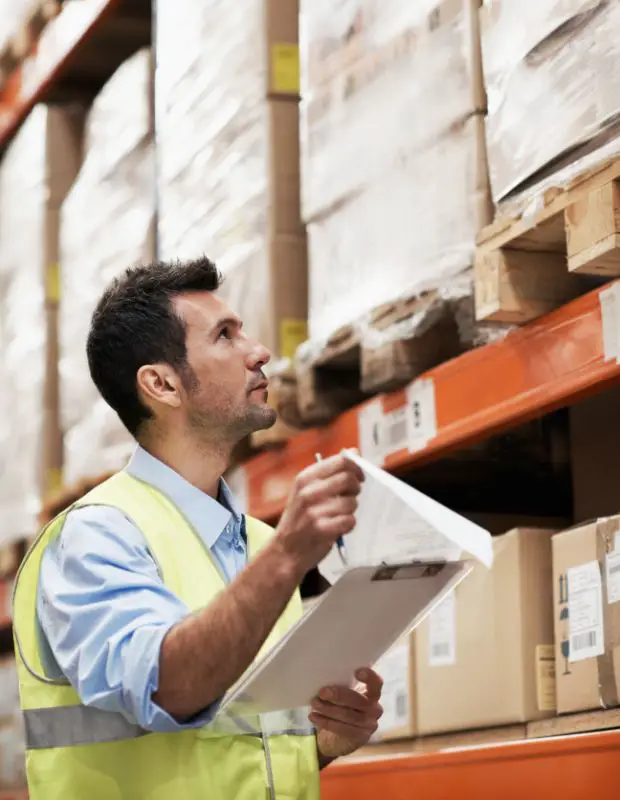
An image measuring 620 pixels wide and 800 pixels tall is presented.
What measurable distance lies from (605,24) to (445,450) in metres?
1.04

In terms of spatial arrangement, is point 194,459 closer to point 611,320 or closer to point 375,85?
point 611,320

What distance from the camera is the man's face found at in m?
2.49

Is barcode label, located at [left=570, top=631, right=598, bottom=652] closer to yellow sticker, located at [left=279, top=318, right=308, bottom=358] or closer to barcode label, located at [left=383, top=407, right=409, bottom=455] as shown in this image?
barcode label, located at [left=383, top=407, right=409, bottom=455]

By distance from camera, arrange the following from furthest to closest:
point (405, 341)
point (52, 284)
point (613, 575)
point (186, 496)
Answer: point (52, 284) → point (405, 341) → point (613, 575) → point (186, 496)

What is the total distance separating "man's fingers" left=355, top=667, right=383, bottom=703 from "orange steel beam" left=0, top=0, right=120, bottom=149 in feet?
12.0

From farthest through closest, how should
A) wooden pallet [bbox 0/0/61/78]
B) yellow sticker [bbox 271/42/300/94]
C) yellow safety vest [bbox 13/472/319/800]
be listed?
wooden pallet [bbox 0/0/61/78] < yellow sticker [bbox 271/42/300/94] < yellow safety vest [bbox 13/472/319/800]

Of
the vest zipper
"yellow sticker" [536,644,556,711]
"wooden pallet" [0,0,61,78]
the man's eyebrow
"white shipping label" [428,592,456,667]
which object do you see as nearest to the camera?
the vest zipper

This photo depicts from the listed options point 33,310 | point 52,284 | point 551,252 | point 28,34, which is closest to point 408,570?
point 551,252

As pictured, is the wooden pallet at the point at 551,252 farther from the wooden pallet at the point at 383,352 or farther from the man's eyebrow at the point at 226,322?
the man's eyebrow at the point at 226,322

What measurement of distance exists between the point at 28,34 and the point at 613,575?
14.9ft

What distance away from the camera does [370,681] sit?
7.61 ft

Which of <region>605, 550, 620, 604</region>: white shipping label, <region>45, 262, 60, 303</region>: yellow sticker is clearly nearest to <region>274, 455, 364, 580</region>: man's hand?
<region>605, 550, 620, 604</region>: white shipping label

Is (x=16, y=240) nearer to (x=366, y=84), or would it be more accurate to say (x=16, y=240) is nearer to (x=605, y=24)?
(x=366, y=84)

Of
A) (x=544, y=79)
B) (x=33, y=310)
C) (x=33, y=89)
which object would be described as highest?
(x=33, y=89)
